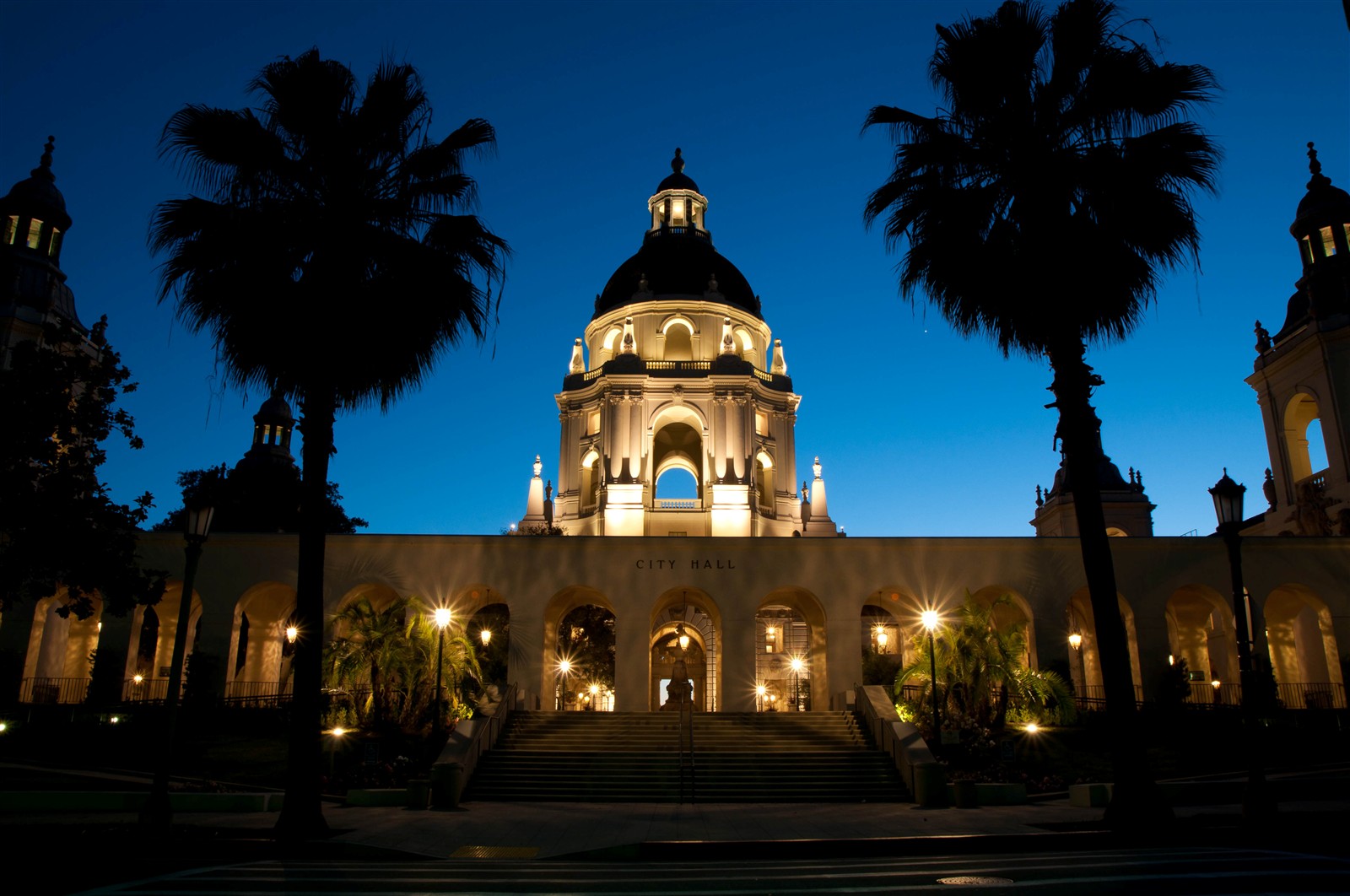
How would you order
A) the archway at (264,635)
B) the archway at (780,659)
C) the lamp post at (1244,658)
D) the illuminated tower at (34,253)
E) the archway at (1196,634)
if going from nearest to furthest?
the lamp post at (1244,658) < the archway at (264,635) < the archway at (1196,634) < the illuminated tower at (34,253) < the archway at (780,659)

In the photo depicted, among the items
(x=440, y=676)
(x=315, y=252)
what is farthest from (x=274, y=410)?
(x=315, y=252)

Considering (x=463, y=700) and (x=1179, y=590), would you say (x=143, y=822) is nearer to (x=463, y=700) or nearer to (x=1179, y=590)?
(x=463, y=700)

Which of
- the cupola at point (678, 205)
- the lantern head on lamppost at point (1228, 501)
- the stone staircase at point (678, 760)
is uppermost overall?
the cupola at point (678, 205)

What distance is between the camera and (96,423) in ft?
74.4

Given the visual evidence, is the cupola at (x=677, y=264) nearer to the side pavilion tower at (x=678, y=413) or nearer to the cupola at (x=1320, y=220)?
the side pavilion tower at (x=678, y=413)

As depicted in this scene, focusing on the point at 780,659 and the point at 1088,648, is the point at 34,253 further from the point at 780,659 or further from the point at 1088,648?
the point at 1088,648

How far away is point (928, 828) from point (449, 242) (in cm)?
1234

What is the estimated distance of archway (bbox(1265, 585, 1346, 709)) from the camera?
111 feet

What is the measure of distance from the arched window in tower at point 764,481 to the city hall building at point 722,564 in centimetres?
19

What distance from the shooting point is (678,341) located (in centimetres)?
5156

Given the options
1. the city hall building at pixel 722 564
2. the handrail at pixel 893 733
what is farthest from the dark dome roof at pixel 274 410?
the handrail at pixel 893 733

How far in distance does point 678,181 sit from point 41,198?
108 ft

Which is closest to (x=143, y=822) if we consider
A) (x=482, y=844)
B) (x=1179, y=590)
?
(x=482, y=844)

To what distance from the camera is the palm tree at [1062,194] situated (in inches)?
600
